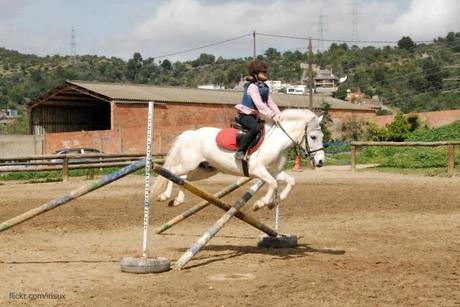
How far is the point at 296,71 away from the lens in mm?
163000

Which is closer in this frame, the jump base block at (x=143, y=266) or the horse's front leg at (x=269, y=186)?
the jump base block at (x=143, y=266)

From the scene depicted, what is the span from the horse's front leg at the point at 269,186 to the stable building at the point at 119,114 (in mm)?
25264

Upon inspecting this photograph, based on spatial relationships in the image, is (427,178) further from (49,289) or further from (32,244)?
(49,289)

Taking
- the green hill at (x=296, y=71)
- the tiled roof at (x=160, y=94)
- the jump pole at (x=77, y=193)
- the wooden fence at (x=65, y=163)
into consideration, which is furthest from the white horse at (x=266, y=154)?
the green hill at (x=296, y=71)

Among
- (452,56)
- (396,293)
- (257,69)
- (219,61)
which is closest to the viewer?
(396,293)

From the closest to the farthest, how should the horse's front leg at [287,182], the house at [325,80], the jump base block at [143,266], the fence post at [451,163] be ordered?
the jump base block at [143,266], the horse's front leg at [287,182], the fence post at [451,163], the house at [325,80]

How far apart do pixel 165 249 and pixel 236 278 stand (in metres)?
2.46

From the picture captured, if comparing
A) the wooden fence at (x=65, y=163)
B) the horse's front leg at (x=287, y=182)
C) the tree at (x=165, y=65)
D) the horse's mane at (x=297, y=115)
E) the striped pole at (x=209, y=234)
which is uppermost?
the tree at (x=165, y=65)

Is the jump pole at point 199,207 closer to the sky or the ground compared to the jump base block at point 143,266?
closer to the sky

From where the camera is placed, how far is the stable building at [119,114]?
38.1 meters

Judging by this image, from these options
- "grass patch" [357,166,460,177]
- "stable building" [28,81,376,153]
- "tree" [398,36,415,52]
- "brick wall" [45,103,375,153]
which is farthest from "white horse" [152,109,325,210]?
"tree" [398,36,415,52]

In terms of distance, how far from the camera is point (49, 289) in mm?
6973

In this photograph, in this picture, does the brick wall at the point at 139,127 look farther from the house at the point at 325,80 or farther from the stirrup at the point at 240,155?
the house at the point at 325,80

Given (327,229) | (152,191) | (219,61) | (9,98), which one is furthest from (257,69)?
(219,61)
